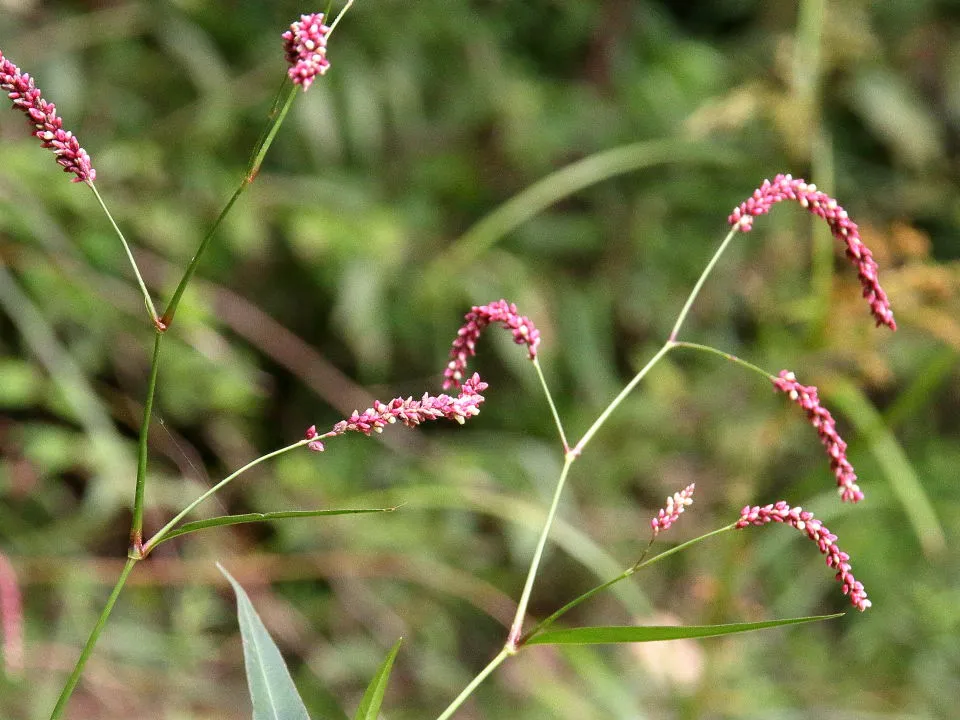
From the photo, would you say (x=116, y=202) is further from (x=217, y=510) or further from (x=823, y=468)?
(x=823, y=468)

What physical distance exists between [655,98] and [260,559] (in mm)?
1498

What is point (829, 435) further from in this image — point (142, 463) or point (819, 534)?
point (142, 463)

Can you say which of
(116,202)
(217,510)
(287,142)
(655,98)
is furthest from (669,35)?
(217,510)

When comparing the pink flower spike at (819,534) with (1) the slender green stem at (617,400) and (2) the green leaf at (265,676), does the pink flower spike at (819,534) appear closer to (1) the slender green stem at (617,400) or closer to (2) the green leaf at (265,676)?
(1) the slender green stem at (617,400)

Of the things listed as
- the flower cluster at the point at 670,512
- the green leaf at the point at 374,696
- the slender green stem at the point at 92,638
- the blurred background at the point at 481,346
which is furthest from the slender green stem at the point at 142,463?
the blurred background at the point at 481,346

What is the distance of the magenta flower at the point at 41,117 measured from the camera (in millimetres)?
451

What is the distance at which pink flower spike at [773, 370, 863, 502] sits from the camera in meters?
0.55

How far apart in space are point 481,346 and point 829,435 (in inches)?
76.1

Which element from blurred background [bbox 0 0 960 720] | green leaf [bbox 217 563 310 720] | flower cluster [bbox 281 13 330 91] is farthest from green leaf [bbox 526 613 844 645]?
blurred background [bbox 0 0 960 720]

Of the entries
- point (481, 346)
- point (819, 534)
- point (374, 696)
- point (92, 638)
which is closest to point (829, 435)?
point (819, 534)

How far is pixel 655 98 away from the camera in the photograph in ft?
8.38

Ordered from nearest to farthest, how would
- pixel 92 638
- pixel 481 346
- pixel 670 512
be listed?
pixel 92 638, pixel 670 512, pixel 481 346

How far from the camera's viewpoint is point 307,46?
0.47m

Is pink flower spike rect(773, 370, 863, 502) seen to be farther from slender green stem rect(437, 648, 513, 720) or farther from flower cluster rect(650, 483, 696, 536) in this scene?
slender green stem rect(437, 648, 513, 720)
